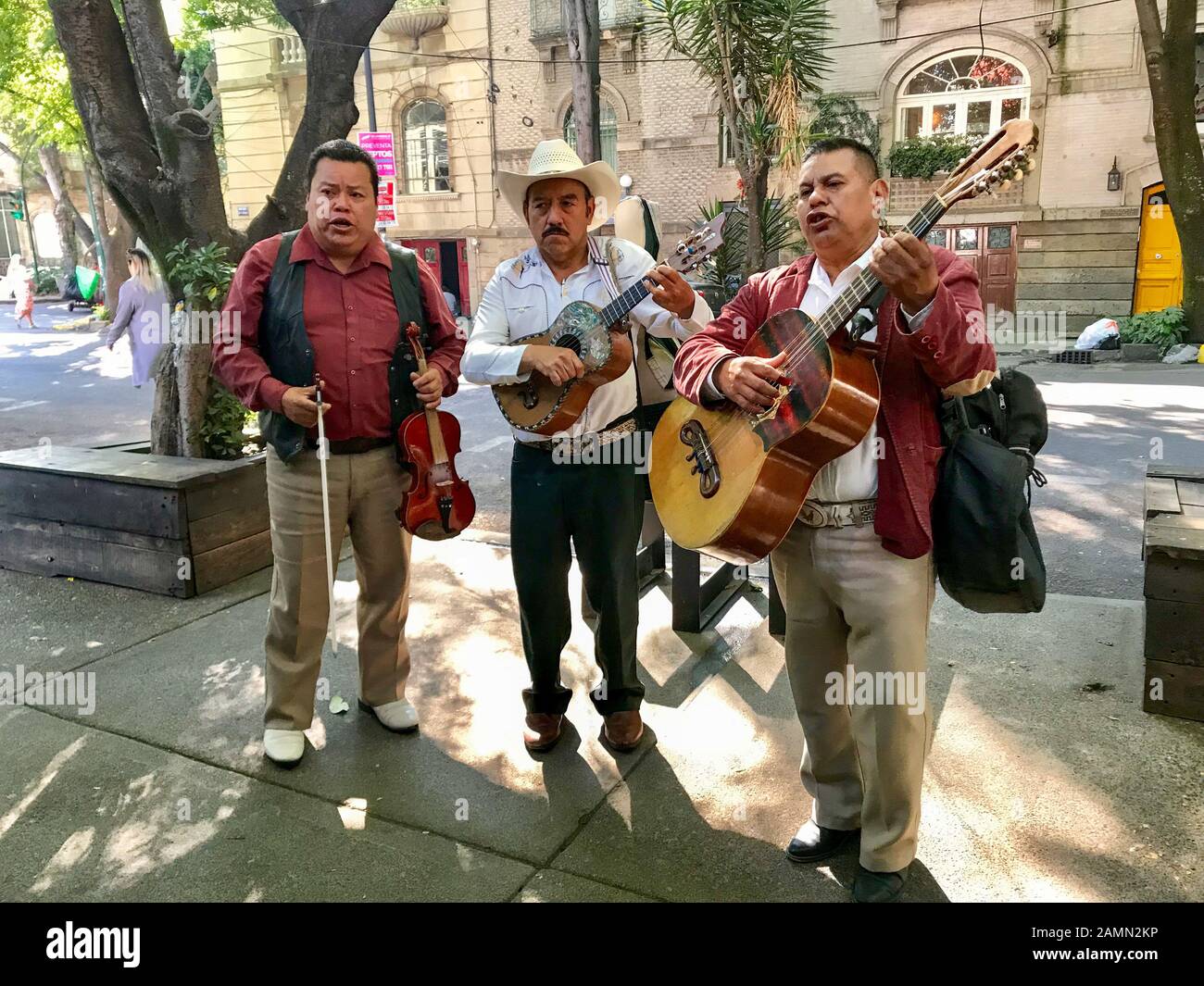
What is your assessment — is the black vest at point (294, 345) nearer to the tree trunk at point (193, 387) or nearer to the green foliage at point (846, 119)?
the tree trunk at point (193, 387)

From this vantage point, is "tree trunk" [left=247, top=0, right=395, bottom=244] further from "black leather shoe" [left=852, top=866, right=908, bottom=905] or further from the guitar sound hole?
"black leather shoe" [left=852, top=866, right=908, bottom=905]

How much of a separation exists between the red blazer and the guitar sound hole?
0.78 metres

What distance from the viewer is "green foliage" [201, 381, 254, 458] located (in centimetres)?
573

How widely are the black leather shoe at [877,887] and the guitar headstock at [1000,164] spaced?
1.76 metres

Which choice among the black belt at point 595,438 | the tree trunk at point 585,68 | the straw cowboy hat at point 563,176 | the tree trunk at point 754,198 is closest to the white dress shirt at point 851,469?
the black belt at point 595,438

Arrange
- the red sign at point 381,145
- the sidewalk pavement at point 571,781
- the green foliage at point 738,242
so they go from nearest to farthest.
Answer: the sidewalk pavement at point 571,781, the green foliage at point 738,242, the red sign at point 381,145

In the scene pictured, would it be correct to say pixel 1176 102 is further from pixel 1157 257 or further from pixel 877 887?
pixel 877 887

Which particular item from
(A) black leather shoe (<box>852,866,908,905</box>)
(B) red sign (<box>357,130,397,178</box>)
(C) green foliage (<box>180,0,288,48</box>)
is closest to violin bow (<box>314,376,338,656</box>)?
(A) black leather shoe (<box>852,866,908,905</box>)

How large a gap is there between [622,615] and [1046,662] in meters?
1.93

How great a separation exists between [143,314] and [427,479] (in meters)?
4.35

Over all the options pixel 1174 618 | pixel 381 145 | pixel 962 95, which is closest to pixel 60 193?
pixel 381 145

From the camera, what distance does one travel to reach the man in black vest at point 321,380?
3.32 meters

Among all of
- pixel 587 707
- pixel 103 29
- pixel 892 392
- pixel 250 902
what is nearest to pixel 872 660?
pixel 892 392
